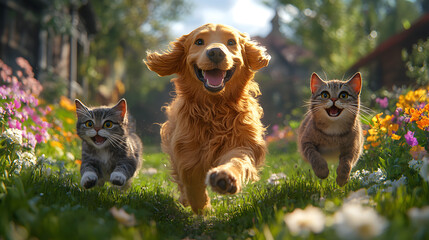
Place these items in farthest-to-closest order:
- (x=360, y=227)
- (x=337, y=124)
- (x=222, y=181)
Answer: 1. (x=337, y=124)
2. (x=222, y=181)
3. (x=360, y=227)

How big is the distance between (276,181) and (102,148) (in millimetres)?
1980

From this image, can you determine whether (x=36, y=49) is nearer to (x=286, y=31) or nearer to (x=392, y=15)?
(x=286, y=31)

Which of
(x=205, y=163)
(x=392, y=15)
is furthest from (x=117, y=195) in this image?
(x=392, y=15)

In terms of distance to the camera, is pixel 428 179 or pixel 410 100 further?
pixel 410 100

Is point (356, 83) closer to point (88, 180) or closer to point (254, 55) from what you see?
point (254, 55)

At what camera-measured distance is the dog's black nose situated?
3.36 meters

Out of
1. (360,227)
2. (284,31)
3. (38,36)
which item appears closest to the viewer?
(360,227)

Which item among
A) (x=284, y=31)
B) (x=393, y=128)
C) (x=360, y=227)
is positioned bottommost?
(x=360, y=227)

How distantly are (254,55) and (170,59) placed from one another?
928 millimetres

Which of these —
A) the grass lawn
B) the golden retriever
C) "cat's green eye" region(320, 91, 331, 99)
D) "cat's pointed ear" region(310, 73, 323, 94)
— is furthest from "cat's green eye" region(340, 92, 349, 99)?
the golden retriever

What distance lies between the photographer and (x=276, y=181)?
4246 millimetres

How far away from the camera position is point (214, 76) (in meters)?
3.58

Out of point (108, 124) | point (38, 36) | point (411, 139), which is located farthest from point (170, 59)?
point (38, 36)

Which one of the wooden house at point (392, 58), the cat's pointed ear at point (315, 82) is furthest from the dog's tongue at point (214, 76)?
the wooden house at point (392, 58)
